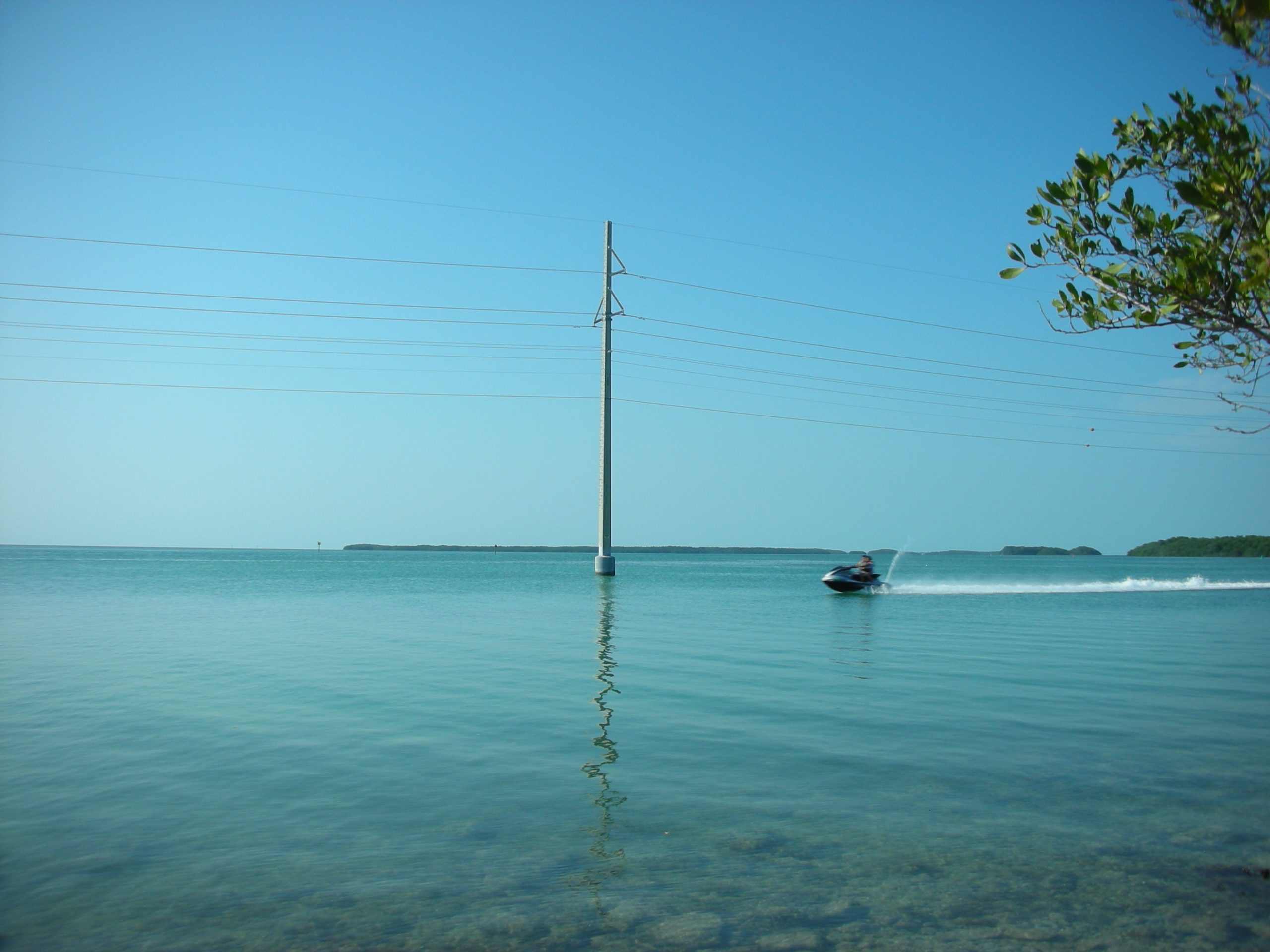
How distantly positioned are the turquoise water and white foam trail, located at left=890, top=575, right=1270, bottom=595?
4222cm

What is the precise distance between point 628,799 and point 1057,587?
77591mm

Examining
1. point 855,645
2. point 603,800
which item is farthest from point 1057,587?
point 603,800

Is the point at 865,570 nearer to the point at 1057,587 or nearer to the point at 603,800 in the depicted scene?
the point at 1057,587

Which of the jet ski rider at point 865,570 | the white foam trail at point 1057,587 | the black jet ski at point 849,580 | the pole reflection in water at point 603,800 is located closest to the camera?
the pole reflection in water at point 603,800

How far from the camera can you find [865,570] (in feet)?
181

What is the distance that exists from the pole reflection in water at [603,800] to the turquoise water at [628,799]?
1.9 inches

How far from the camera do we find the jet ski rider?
55.1 meters

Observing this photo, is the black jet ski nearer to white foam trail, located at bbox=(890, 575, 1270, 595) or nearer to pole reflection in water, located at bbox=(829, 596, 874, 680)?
white foam trail, located at bbox=(890, 575, 1270, 595)

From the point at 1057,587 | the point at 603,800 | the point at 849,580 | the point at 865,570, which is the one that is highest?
the point at 865,570

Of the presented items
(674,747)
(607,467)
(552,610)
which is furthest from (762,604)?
(674,747)

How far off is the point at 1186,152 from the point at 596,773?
9.26 meters

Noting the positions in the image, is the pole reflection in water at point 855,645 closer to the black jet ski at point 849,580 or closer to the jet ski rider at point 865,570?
the black jet ski at point 849,580

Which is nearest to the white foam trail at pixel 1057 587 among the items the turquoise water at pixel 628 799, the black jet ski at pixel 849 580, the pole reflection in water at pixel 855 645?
the black jet ski at pixel 849 580

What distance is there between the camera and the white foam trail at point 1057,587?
218ft
